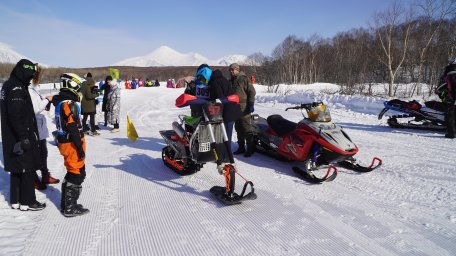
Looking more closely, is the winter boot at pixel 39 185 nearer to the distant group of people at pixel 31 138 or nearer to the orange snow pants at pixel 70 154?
the distant group of people at pixel 31 138

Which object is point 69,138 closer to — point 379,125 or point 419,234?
point 419,234

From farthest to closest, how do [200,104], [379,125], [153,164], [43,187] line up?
[379,125]
[153,164]
[43,187]
[200,104]

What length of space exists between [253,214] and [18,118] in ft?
8.96

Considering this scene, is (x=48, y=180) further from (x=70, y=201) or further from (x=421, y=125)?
(x=421, y=125)

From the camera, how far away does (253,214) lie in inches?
138

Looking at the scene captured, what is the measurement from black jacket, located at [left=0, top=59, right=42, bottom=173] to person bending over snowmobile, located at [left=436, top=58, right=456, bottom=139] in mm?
7862

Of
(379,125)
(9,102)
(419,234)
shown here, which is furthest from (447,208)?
(379,125)

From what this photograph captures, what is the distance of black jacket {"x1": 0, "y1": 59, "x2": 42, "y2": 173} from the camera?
10.8ft

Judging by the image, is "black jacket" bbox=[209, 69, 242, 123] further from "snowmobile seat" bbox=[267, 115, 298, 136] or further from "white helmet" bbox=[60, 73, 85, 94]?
"white helmet" bbox=[60, 73, 85, 94]

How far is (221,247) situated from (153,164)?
3064 mm

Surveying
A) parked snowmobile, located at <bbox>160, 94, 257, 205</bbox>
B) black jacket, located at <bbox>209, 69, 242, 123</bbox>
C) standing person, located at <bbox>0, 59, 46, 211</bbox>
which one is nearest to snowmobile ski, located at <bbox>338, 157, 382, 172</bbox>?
parked snowmobile, located at <bbox>160, 94, 257, 205</bbox>

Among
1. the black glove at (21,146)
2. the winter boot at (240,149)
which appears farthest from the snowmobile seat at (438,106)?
the black glove at (21,146)

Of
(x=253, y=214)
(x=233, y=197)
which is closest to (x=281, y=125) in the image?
(x=233, y=197)

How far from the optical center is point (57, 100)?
3.45m
